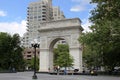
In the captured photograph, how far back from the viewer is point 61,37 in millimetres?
57688

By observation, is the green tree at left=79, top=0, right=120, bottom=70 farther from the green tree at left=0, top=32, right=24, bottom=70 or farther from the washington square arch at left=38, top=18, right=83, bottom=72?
the green tree at left=0, top=32, right=24, bottom=70

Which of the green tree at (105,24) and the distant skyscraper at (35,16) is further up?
the distant skyscraper at (35,16)

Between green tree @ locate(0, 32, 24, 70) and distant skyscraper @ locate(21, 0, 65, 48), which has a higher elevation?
distant skyscraper @ locate(21, 0, 65, 48)

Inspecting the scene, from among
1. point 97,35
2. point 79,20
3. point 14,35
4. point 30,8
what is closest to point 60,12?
point 30,8

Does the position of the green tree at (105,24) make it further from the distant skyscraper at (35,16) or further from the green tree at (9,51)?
the distant skyscraper at (35,16)

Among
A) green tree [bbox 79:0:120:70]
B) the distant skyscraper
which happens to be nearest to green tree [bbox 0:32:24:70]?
green tree [bbox 79:0:120:70]

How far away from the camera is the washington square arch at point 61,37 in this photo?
55.3m

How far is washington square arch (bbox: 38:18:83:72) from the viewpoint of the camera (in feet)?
182

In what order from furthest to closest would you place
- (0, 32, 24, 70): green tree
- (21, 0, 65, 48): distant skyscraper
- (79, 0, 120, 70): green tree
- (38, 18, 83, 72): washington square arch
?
(21, 0, 65, 48): distant skyscraper, (0, 32, 24, 70): green tree, (38, 18, 83, 72): washington square arch, (79, 0, 120, 70): green tree

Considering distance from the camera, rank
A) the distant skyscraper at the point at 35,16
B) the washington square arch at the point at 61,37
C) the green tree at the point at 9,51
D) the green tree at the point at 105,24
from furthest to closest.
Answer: the distant skyscraper at the point at 35,16
the green tree at the point at 9,51
the washington square arch at the point at 61,37
the green tree at the point at 105,24

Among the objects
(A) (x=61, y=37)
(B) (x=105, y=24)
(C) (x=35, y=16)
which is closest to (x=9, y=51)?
(A) (x=61, y=37)

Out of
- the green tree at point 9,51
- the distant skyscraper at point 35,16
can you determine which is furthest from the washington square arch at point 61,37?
the distant skyscraper at point 35,16

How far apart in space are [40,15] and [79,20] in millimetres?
108780

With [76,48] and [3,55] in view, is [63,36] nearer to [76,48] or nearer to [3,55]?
[76,48]
